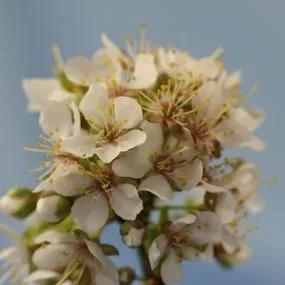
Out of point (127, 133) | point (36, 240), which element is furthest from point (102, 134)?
point (36, 240)

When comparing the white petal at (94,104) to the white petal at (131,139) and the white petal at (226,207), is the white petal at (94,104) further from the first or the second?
the white petal at (226,207)

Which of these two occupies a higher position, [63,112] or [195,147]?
[63,112]

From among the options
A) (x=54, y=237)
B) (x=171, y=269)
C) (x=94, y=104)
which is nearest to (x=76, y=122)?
(x=94, y=104)

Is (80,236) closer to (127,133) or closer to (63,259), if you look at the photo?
(63,259)

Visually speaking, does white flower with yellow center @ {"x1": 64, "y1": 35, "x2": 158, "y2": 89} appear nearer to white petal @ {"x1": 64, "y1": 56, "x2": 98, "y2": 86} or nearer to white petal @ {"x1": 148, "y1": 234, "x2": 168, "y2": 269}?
white petal @ {"x1": 64, "y1": 56, "x2": 98, "y2": 86}

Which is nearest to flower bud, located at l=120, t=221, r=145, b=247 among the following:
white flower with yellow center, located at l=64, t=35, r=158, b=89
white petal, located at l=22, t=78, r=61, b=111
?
white flower with yellow center, located at l=64, t=35, r=158, b=89

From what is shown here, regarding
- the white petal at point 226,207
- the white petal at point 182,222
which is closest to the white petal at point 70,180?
the white petal at point 182,222

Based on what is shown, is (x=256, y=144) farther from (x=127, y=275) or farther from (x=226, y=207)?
(x=127, y=275)
